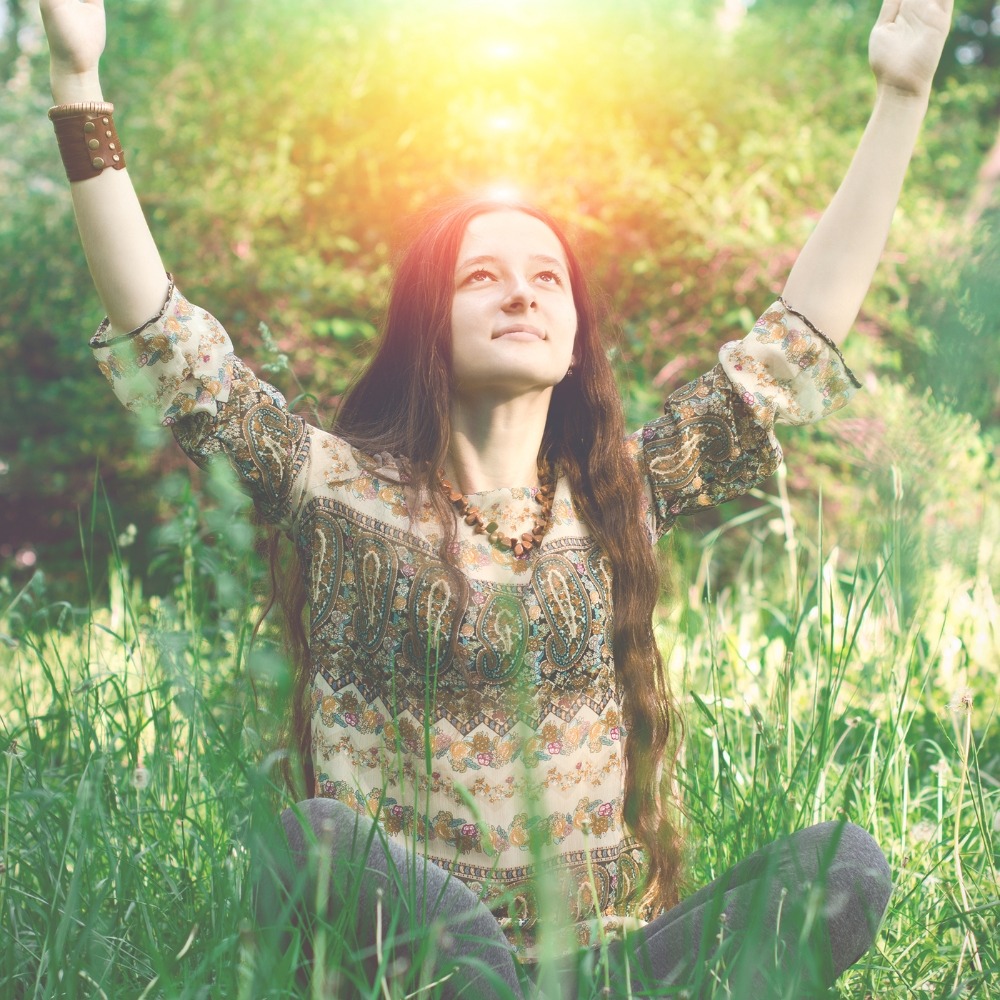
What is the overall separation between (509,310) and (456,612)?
0.43m

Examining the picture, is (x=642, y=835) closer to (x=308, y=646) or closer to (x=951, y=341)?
(x=308, y=646)

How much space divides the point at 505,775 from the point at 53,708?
91 centimetres

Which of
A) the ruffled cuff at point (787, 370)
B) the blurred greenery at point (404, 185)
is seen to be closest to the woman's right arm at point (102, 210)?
the ruffled cuff at point (787, 370)

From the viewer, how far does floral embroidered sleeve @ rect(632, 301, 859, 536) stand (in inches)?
65.5

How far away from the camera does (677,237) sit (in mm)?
4500

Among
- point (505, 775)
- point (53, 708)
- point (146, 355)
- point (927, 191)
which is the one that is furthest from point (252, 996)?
point (927, 191)

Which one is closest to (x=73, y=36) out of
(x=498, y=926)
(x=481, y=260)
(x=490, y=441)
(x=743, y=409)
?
(x=481, y=260)

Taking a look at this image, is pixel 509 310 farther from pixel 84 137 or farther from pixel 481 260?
pixel 84 137

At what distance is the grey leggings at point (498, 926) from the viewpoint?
3.96 ft

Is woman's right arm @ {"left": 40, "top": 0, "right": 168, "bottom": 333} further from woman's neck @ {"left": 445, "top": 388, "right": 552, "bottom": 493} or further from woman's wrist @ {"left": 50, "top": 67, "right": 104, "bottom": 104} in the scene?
woman's neck @ {"left": 445, "top": 388, "right": 552, "bottom": 493}

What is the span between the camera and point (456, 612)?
5.07 feet

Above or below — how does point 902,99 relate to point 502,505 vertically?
above

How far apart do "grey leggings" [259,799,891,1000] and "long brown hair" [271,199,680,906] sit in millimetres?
267

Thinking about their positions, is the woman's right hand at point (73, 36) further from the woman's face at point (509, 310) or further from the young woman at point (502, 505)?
the woman's face at point (509, 310)
